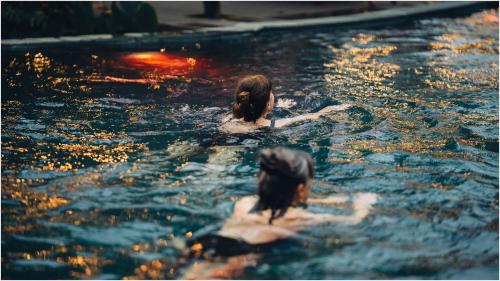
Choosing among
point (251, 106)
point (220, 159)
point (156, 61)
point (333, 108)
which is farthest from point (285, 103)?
point (156, 61)

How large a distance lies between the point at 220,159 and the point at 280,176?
249 centimetres

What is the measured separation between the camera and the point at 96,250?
479cm

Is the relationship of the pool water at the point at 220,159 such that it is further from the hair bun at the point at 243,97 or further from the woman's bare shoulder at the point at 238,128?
the hair bun at the point at 243,97

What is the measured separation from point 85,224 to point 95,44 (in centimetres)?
910

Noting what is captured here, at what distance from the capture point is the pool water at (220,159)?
4691 millimetres

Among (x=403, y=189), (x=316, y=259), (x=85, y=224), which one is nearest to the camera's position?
(x=316, y=259)

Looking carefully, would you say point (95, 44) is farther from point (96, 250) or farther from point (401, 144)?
point (96, 250)

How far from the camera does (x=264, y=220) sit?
4.49m

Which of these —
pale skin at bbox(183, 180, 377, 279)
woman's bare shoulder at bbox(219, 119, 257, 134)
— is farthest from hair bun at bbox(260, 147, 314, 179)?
woman's bare shoulder at bbox(219, 119, 257, 134)

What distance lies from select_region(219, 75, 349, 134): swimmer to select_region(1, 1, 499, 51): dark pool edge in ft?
23.4

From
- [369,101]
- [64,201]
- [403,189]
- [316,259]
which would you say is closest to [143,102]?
[369,101]

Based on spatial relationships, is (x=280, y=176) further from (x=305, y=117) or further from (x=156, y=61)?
(x=156, y=61)

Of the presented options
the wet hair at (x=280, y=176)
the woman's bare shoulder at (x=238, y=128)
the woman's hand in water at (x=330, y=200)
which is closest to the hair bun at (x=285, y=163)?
the wet hair at (x=280, y=176)

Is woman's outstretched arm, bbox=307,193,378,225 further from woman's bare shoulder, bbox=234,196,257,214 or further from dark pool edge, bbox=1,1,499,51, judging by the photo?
dark pool edge, bbox=1,1,499,51
